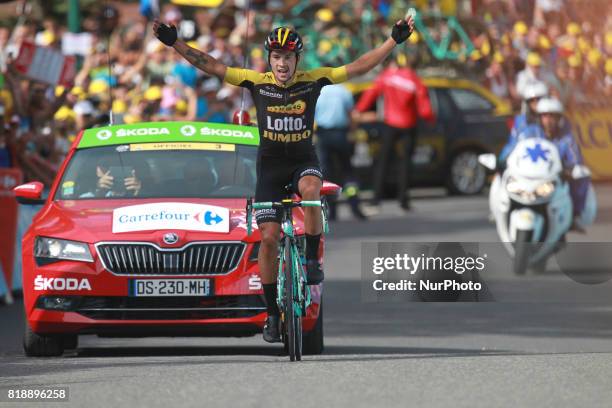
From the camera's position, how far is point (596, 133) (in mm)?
26953

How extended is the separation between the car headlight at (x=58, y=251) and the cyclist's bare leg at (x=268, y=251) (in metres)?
1.11

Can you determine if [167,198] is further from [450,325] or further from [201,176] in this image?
[450,325]

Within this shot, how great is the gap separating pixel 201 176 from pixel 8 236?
423 centimetres

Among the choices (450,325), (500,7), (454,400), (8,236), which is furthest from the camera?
(500,7)

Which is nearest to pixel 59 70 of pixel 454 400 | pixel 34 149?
pixel 34 149

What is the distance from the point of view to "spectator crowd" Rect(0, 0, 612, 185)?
60.1ft

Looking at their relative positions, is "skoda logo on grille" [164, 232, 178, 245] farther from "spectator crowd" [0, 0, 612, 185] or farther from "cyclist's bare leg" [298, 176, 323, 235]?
"spectator crowd" [0, 0, 612, 185]

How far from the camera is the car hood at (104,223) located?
11.6 m

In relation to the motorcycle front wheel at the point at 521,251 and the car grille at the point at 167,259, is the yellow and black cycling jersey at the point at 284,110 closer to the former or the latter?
the car grille at the point at 167,259

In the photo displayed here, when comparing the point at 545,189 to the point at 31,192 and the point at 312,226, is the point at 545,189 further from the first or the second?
the point at 312,226

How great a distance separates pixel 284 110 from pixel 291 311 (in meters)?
1.22

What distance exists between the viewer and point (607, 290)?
58.5 ft

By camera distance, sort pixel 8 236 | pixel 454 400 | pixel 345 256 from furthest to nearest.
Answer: pixel 345 256 → pixel 8 236 → pixel 454 400

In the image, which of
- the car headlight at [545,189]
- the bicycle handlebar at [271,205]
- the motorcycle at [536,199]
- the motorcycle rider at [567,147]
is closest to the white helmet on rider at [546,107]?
the motorcycle rider at [567,147]
